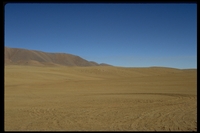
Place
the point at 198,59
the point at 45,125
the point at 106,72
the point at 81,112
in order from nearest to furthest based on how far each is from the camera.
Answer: the point at 198,59 < the point at 45,125 < the point at 81,112 < the point at 106,72

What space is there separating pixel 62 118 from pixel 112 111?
2.33 metres

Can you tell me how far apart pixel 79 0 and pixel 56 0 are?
11.8 inches

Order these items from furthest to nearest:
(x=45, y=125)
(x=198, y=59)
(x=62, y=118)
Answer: (x=62, y=118) < (x=45, y=125) < (x=198, y=59)

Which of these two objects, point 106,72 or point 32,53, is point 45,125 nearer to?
point 106,72

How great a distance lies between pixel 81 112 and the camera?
8281mm

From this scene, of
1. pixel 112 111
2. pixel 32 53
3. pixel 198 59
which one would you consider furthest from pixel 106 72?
pixel 32 53

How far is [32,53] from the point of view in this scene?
180 metres

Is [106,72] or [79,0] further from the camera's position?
[106,72]

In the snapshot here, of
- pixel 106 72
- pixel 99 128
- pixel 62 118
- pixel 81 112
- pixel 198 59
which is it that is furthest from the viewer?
pixel 106 72

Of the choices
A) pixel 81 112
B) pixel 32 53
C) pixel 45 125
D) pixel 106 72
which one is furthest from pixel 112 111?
pixel 32 53
